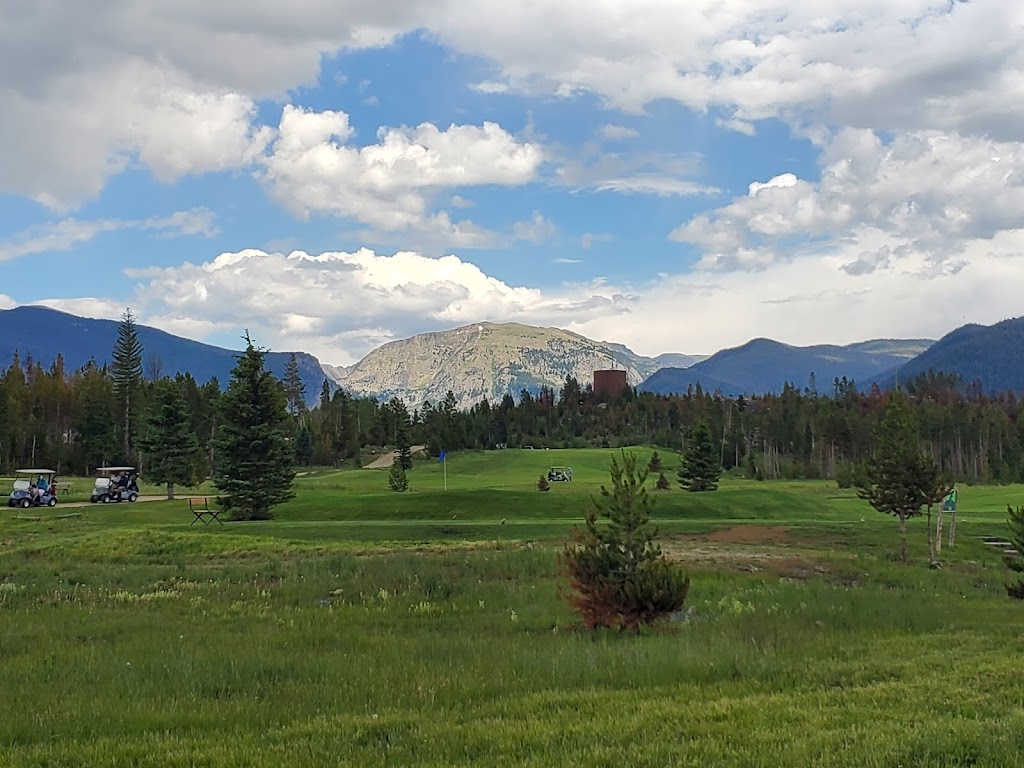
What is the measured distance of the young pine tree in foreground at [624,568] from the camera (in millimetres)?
15688

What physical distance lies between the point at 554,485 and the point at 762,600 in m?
56.3

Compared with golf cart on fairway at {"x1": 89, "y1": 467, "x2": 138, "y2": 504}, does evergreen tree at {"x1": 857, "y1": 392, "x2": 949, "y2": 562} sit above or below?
above

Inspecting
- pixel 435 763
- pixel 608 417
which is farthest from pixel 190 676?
pixel 608 417

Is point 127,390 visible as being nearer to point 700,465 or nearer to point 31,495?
point 31,495

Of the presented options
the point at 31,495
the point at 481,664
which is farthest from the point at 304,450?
the point at 481,664

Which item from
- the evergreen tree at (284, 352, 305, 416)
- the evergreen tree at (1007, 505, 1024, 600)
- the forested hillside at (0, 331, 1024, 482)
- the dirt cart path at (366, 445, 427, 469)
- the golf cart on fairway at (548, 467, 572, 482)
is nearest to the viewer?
the evergreen tree at (1007, 505, 1024, 600)

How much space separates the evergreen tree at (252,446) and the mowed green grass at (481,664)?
1992 cm

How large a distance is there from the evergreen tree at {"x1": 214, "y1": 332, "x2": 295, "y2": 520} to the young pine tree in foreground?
1453 inches

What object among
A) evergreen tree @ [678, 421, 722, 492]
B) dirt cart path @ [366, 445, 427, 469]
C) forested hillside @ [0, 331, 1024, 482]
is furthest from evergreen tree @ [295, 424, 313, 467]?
evergreen tree @ [678, 421, 722, 492]

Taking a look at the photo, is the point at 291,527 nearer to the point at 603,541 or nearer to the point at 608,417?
the point at 603,541

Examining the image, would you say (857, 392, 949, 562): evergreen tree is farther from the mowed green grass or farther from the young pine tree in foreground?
the young pine tree in foreground

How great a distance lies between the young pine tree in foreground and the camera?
15688 millimetres

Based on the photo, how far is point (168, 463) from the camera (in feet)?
210

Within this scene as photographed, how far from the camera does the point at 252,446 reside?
50969 mm
